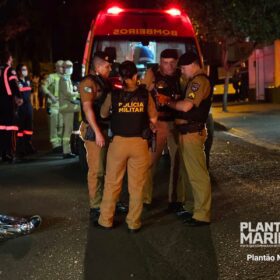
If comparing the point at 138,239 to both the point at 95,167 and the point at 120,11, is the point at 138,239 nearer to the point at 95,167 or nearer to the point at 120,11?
the point at 95,167

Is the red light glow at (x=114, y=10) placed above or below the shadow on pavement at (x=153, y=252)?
above

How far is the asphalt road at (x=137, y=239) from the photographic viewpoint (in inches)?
181

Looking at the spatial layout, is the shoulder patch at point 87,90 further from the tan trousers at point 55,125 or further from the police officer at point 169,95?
the tan trousers at point 55,125

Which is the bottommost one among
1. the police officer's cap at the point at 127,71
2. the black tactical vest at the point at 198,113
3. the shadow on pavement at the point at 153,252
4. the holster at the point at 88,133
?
the shadow on pavement at the point at 153,252

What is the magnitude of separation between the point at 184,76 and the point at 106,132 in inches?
39.9

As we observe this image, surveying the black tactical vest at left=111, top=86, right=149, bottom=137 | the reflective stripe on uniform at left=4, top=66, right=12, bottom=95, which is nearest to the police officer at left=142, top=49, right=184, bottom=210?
the black tactical vest at left=111, top=86, right=149, bottom=137

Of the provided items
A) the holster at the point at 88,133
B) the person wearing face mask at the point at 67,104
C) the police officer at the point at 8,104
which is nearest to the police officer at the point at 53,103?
the person wearing face mask at the point at 67,104

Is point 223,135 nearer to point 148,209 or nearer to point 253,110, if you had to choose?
point 253,110

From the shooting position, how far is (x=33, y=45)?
122 ft

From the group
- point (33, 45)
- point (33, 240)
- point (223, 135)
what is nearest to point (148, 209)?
point (33, 240)

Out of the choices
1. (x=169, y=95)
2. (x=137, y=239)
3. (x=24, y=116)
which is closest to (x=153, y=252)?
(x=137, y=239)

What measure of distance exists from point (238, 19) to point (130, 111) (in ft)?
43.4

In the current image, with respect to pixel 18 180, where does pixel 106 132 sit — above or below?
above

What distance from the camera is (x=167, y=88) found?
243 inches
